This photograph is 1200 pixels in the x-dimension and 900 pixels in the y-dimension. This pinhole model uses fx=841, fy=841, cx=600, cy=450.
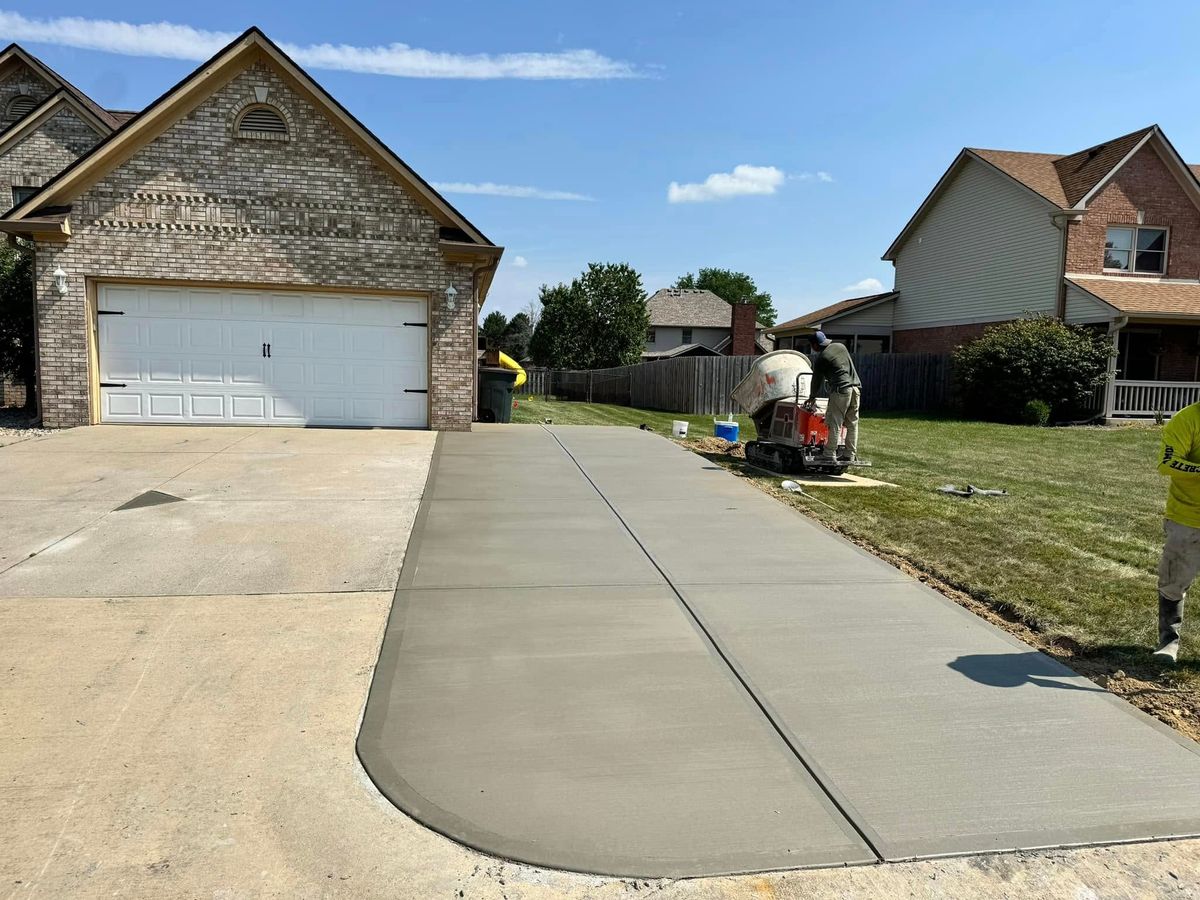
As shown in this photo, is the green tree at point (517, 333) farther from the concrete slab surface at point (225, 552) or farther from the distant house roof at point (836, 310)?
the concrete slab surface at point (225, 552)

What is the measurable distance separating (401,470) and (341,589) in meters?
4.88

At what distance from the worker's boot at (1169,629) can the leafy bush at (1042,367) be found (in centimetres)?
1908

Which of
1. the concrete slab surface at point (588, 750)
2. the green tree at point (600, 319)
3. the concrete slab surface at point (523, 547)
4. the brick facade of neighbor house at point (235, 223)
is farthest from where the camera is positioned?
the green tree at point (600, 319)

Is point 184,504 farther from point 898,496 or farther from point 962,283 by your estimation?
point 962,283

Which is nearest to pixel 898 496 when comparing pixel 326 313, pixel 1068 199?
pixel 326 313

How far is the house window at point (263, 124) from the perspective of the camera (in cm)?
1410

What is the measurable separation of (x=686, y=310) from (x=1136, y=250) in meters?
40.7

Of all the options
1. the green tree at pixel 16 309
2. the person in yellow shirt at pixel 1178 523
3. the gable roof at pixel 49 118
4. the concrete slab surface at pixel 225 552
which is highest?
the gable roof at pixel 49 118

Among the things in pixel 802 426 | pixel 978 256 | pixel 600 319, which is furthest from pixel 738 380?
pixel 600 319

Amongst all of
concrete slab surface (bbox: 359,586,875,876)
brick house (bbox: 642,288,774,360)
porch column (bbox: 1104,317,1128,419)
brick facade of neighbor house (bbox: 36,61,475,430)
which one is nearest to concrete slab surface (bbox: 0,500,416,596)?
concrete slab surface (bbox: 359,586,875,876)

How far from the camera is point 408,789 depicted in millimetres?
3492

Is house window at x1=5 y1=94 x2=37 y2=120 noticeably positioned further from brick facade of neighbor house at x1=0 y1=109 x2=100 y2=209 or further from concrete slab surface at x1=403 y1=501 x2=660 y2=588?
concrete slab surface at x1=403 y1=501 x2=660 y2=588

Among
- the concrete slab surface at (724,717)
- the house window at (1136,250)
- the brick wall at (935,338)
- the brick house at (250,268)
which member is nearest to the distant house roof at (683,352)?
the brick wall at (935,338)

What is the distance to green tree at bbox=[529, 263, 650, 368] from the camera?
54.1 metres
